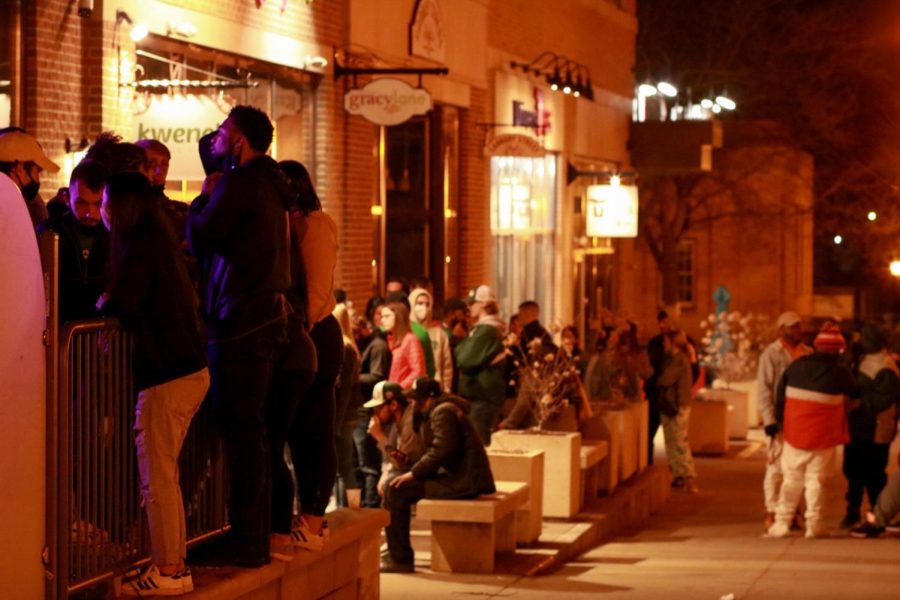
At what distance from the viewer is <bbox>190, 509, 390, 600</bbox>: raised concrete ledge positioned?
7047 mm

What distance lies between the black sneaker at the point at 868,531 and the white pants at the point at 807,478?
1.93 feet

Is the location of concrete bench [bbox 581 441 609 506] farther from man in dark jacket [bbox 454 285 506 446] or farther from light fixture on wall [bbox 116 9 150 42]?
light fixture on wall [bbox 116 9 150 42]

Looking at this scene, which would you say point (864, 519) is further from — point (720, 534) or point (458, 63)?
point (458, 63)

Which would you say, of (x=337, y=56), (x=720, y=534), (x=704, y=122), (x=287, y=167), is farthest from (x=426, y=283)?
(x=704, y=122)

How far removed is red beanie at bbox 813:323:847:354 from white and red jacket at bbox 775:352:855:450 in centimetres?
5

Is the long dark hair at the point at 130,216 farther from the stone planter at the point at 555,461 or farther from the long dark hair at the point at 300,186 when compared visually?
the stone planter at the point at 555,461

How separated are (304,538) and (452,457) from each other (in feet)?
14.2

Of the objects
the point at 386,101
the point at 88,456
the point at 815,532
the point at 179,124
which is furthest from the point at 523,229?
the point at 88,456

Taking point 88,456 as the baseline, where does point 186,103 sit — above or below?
above

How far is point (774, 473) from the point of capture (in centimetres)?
1513

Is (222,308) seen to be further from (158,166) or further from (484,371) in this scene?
(484,371)

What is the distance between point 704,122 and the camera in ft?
105

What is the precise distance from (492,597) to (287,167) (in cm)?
450

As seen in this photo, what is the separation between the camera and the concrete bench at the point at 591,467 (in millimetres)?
15664
